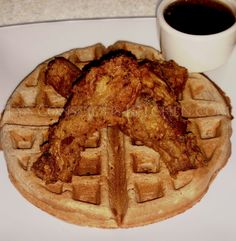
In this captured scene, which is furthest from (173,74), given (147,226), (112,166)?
(147,226)

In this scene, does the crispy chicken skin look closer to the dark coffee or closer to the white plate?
the white plate

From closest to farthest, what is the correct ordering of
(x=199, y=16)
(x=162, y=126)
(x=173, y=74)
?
(x=162, y=126) < (x=173, y=74) < (x=199, y=16)

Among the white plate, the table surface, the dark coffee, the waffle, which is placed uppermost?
the dark coffee

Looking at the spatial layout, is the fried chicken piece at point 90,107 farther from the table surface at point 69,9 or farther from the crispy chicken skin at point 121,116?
the table surface at point 69,9

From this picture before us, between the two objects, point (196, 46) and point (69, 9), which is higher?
point (196, 46)

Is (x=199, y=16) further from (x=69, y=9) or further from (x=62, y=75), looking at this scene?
(x=69, y=9)

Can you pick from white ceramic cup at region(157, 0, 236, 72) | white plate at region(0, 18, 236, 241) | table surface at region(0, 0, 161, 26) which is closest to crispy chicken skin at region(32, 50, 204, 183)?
white plate at region(0, 18, 236, 241)
